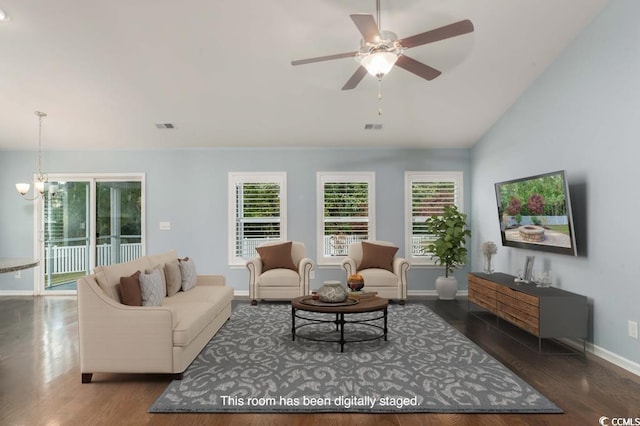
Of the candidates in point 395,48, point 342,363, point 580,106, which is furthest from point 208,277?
point 580,106

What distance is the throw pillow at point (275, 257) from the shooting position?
6.12 metres

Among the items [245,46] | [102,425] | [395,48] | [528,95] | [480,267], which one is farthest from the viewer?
[480,267]

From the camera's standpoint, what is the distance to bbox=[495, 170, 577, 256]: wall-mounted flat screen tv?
156 inches

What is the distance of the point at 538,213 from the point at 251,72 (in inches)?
146

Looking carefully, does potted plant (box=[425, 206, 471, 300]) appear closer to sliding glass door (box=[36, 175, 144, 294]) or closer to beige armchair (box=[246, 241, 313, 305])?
beige armchair (box=[246, 241, 313, 305])

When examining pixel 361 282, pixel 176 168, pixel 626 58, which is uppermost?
pixel 626 58

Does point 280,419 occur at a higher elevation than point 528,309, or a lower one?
lower

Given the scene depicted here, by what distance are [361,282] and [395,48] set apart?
258 centimetres

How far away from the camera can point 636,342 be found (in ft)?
10.8

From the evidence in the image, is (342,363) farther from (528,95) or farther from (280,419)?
(528,95)

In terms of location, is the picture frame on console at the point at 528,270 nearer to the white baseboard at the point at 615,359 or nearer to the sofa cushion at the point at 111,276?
the white baseboard at the point at 615,359

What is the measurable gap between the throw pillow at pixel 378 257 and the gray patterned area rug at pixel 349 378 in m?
1.77

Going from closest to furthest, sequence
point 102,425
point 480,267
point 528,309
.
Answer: point 102,425 < point 528,309 < point 480,267

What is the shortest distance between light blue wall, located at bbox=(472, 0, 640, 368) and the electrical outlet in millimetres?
43
